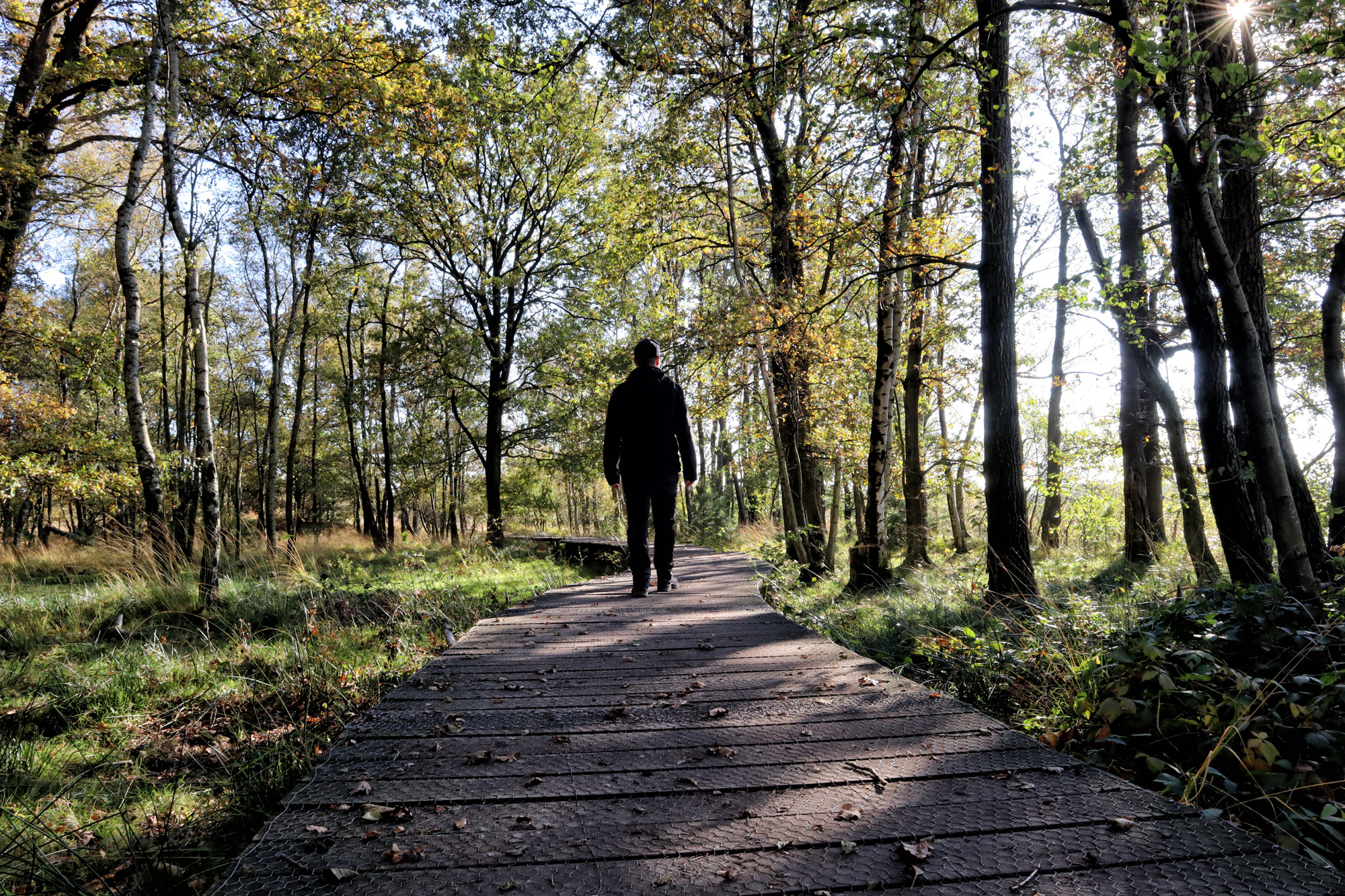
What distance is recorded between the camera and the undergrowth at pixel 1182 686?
6.93 ft

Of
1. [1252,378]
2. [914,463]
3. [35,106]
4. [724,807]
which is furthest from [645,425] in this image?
[35,106]

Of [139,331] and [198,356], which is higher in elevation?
[139,331]

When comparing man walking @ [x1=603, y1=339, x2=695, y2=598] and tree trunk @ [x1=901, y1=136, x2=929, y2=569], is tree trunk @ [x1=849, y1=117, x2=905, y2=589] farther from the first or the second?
man walking @ [x1=603, y1=339, x2=695, y2=598]

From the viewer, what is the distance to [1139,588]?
5523 mm

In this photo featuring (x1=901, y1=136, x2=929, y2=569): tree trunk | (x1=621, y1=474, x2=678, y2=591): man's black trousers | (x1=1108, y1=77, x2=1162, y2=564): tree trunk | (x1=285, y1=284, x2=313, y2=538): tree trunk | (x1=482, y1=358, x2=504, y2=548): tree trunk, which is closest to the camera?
(x1=621, y1=474, x2=678, y2=591): man's black trousers

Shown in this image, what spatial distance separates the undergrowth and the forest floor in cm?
350

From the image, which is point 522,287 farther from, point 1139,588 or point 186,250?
point 1139,588

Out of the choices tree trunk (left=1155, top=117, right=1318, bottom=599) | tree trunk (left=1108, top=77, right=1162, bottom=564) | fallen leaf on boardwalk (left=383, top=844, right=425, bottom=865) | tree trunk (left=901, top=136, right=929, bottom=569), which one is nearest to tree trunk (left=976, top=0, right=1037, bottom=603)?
tree trunk (left=1155, top=117, right=1318, bottom=599)

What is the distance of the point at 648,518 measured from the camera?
237 inches

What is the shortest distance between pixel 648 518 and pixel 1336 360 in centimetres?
756

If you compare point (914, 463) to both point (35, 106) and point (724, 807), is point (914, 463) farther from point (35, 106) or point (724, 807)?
point (35, 106)

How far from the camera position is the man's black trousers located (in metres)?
5.96

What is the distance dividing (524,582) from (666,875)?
781cm

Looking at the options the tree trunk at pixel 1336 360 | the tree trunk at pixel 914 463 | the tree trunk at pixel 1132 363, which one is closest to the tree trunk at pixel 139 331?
the tree trunk at pixel 914 463
